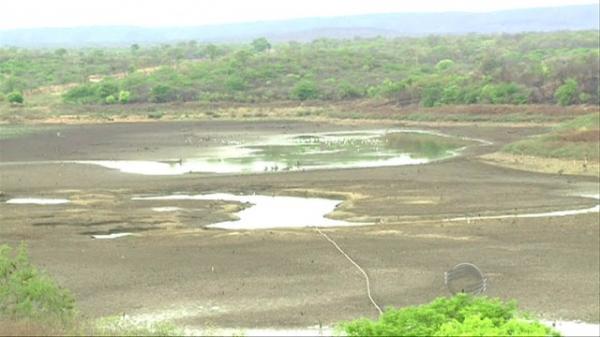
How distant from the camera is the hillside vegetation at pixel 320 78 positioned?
9575 centimetres

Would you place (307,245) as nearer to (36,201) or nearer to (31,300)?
(31,300)

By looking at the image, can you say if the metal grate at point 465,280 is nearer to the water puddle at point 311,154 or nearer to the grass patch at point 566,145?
the water puddle at point 311,154

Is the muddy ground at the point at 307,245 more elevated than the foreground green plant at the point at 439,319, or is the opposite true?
the foreground green plant at the point at 439,319

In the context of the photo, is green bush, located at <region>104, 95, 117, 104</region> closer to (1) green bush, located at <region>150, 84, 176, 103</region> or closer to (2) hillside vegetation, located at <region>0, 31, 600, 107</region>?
(2) hillside vegetation, located at <region>0, 31, 600, 107</region>

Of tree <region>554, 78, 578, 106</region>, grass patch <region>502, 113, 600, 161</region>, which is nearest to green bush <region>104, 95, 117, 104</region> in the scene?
tree <region>554, 78, 578, 106</region>

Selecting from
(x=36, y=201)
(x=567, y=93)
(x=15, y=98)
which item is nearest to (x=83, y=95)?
(x=15, y=98)

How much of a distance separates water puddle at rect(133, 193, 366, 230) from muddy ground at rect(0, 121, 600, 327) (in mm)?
944

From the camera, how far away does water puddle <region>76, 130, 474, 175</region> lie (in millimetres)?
59906

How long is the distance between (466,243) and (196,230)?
9779 millimetres

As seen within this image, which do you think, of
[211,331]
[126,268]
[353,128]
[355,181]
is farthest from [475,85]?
[211,331]

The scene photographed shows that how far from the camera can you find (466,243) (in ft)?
118

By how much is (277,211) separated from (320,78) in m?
86.4

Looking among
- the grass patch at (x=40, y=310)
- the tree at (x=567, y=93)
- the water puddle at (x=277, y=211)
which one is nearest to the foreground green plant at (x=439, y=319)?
the grass patch at (x=40, y=310)

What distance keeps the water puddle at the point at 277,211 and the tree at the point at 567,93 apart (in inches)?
1871
